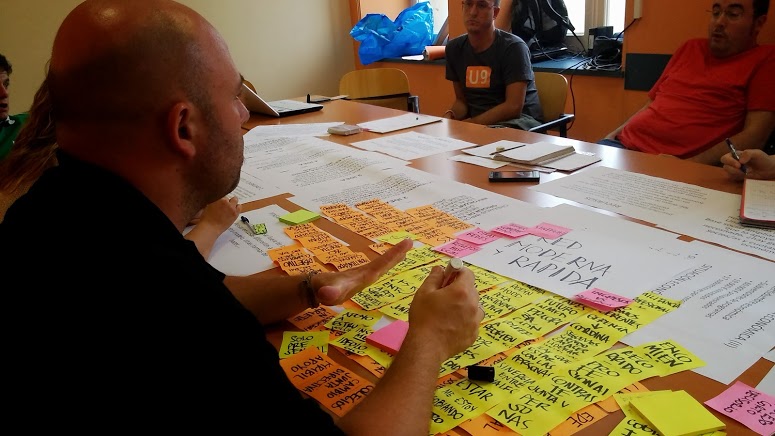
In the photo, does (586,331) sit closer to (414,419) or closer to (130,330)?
(414,419)

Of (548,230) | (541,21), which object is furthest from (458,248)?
(541,21)

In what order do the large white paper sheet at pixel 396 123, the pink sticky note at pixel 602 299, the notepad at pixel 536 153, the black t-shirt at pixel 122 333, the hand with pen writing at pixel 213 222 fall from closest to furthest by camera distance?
1. the black t-shirt at pixel 122 333
2. the pink sticky note at pixel 602 299
3. the hand with pen writing at pixel 213 222
4. the notepad at pixel 536 153
5. the large white paper sheet at pixel 396 123

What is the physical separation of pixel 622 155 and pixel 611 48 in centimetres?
170

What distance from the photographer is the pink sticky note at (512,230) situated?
1221 mm

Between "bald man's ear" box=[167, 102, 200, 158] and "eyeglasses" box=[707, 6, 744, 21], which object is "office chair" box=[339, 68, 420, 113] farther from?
"bald man's ear" box=[167, 102, 200, 158]

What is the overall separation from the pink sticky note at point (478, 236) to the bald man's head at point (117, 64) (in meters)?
0.66

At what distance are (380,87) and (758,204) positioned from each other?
2.52m

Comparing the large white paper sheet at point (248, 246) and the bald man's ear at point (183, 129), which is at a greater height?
the bald man's ear at point (183, 129)

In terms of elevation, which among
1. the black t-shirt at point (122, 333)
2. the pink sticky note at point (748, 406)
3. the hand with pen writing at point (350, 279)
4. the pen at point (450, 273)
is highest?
the black t-shirt at point (122, 333)

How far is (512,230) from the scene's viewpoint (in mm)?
1243

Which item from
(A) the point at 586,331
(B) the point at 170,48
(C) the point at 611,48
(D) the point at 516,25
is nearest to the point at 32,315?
(B) the point at 170,48

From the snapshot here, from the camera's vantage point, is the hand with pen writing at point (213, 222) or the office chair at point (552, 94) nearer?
the hand with pen writing at point (213, 222)

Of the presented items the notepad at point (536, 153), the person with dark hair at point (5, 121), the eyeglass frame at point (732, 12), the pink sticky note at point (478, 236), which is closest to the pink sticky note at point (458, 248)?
the pink sticky note at point (478, 236)

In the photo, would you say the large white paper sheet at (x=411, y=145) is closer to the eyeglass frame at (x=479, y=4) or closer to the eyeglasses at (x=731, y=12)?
the eyeglass frame at (x=479, y=4)
